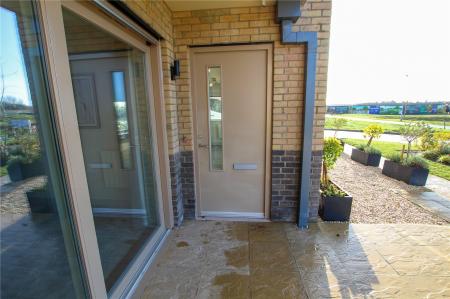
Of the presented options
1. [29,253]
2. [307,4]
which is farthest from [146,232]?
[307,4]

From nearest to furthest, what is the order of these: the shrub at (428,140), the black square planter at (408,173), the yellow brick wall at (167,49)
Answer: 1. the yellow brick wall at (167,49)
2. the black square planter at (408,173)
3. the shrub at (428,140)

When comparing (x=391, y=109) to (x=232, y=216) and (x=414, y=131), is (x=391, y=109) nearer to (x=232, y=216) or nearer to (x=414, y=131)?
(x=414, y=131)

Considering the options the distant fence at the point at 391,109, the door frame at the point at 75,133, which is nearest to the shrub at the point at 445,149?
the distant fence at the point at 391,109

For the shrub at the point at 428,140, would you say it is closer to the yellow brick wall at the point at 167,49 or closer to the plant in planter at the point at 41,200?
the yellow brick wall at the point at 167,49

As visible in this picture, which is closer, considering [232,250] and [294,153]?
[232,250]

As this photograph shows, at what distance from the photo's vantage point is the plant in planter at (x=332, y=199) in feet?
9.46

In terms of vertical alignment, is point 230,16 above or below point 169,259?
above

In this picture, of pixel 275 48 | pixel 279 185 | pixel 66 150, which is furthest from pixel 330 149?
pixel 66 150

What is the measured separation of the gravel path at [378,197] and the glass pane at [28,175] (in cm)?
321

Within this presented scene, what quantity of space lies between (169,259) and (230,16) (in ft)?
9.07

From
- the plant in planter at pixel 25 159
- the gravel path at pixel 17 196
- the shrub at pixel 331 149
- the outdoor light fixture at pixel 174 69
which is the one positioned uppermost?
the outdoor light fixture at pixel 174 69

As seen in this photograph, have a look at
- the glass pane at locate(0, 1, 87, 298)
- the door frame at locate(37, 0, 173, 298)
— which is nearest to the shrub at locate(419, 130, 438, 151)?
the door frame at locate(37, 0, 173, 298)

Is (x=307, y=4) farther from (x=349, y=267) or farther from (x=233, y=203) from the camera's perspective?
(x=349, y=267)

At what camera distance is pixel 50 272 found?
1249 millimetres
